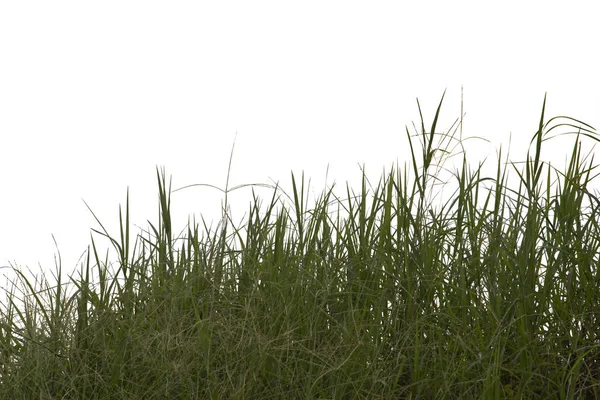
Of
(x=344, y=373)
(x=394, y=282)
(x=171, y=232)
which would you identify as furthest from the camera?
(x=171, y=232)

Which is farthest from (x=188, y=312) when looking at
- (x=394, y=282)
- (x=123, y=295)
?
(x=394, y=282)

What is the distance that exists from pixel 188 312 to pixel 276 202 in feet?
2.33

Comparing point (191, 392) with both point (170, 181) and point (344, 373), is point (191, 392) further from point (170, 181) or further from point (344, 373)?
point (170, 181)

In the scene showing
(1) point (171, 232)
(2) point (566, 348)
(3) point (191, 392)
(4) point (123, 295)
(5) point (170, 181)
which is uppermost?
(5) point (170, 181)

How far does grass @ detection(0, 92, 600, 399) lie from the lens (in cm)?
296

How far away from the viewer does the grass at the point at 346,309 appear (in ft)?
9.72

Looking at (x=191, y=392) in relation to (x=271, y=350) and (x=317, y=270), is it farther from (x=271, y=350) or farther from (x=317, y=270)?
(x=317, y=270)

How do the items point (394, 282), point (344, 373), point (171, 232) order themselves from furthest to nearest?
point (171, 232) → point (394, 282) → point (344, 373)

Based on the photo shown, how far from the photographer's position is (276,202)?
3684mm

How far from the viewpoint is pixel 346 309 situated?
3.25 metres

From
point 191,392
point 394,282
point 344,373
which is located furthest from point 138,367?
point 394,282

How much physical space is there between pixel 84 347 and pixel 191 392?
621 millimetres

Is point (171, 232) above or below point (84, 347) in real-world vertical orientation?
above

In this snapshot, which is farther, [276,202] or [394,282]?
[276,202]
